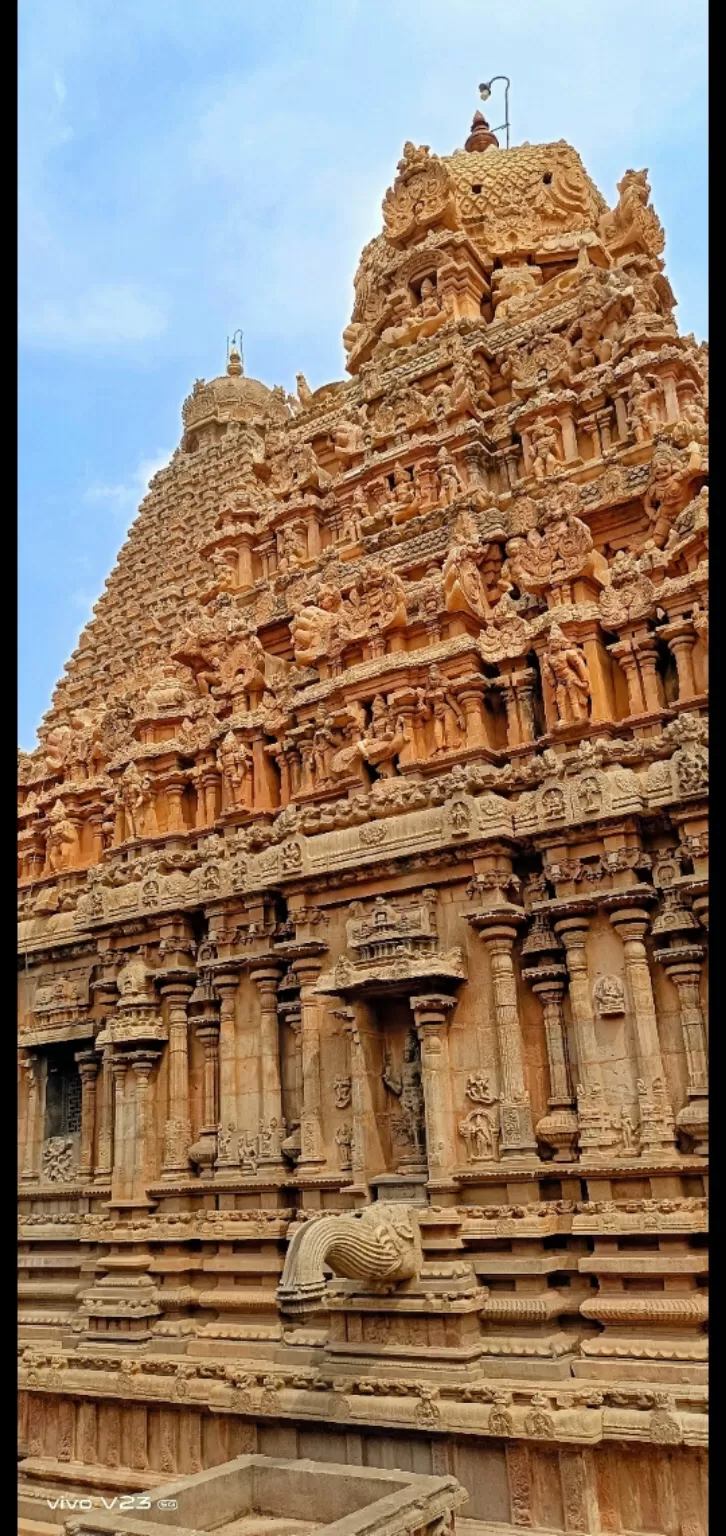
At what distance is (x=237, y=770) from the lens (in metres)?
19.7

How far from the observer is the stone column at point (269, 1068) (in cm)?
1617

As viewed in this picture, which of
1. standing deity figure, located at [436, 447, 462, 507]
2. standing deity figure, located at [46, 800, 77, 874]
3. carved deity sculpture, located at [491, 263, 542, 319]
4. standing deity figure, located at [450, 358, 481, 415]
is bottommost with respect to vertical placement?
standing deity figure, located at [46, 800, 77, 874]

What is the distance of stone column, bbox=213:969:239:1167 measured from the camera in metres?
16.8

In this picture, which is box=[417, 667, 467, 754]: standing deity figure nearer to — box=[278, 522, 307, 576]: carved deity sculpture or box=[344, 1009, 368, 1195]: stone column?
box=[344, 1009, 368, 1195]: stone column

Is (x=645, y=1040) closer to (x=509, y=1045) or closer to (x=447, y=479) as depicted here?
(x=509, y=1045)

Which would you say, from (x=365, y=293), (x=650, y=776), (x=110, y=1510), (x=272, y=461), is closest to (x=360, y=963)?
(x=650, y=776)

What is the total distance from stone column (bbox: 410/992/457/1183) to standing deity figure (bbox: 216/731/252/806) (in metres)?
6.46

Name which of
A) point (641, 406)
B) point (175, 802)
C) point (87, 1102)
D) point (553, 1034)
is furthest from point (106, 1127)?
point (641, 406)

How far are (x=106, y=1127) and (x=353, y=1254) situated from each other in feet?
25.4

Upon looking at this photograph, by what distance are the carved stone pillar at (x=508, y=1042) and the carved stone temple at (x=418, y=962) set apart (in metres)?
0.06

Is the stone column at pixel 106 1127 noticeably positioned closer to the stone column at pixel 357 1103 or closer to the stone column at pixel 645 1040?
the stone column at pixel 357 1103

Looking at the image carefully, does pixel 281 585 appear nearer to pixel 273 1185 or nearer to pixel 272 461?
pixel 272 461

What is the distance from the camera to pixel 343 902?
16.0 meters

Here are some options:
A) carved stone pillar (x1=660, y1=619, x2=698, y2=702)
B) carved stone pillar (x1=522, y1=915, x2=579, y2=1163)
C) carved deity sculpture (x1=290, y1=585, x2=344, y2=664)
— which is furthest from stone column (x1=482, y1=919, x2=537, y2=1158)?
carved deity sculpture (x1=290, y1=585, x2=344, y2=664)
